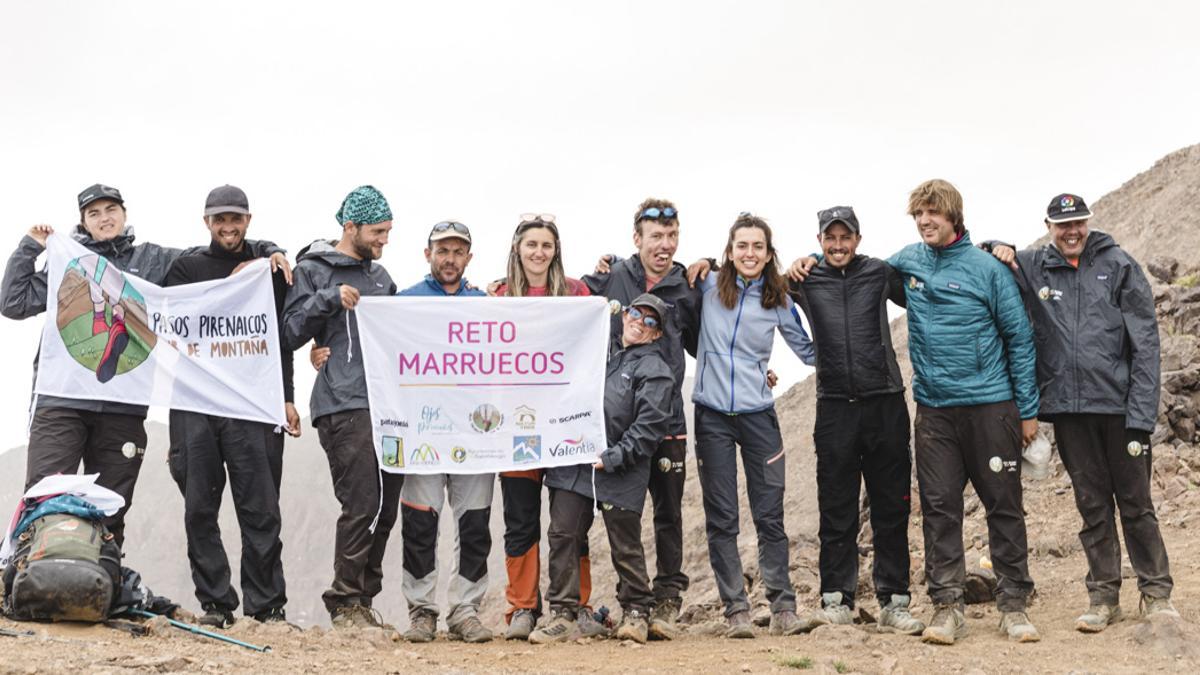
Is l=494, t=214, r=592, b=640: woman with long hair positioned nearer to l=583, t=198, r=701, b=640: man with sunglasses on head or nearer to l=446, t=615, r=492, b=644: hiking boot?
l=446, t=615, r=492, b=644: hiking boot

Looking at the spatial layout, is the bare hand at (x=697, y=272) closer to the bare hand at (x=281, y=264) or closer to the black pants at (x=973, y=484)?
the black pants at (x=973, y=484)

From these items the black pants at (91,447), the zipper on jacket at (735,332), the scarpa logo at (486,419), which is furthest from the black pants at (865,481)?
the black pants at (91,447)

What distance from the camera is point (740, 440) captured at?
8.64m

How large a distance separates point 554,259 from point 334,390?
74.6 inches

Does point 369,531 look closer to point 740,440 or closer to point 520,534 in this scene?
point 520,534

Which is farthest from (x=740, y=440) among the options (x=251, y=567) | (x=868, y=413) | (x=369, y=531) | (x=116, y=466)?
(x=116, y=466)

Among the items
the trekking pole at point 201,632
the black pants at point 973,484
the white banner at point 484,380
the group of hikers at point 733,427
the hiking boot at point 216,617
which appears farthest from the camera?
the white banner at point 484,380

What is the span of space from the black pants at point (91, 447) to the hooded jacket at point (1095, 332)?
6.60 meters

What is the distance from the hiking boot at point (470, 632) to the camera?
8266 mm

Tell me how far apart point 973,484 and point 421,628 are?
13.2ft

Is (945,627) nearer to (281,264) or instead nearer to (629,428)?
(629,428)

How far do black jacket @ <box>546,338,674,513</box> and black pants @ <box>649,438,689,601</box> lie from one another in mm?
159

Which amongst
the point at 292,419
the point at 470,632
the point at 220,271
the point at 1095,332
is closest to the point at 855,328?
the point at 1095,332

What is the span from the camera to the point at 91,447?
8.74 meters
